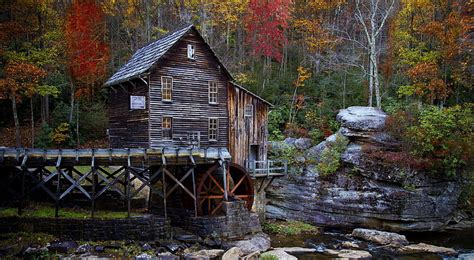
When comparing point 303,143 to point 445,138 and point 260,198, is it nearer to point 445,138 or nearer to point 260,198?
point 260,198

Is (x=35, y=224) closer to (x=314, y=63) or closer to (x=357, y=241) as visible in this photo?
(x=357, y=241)

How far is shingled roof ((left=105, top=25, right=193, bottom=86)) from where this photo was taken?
1997 centimetres

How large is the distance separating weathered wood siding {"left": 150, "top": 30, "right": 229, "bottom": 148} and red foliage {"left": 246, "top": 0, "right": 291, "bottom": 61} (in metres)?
10.9

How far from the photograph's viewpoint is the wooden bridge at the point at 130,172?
15453 mm

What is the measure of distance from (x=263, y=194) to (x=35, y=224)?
1233 cm

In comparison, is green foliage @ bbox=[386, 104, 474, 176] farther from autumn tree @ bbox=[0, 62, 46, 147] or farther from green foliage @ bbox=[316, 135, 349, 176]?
autumn tree @ bbox=[0, 62, 46, 147]

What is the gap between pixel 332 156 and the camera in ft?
75.2

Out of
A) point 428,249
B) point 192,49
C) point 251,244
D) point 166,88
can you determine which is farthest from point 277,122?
point 428,249

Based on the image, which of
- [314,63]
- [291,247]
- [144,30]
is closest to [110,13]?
[144,30]

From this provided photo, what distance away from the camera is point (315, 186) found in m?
22.7

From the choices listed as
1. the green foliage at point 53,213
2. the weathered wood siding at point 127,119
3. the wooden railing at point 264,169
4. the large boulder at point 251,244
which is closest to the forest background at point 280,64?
the weathered wood siding at point 127,119

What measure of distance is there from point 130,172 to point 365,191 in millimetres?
13129

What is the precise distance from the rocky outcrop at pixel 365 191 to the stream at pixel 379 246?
2.64 feet

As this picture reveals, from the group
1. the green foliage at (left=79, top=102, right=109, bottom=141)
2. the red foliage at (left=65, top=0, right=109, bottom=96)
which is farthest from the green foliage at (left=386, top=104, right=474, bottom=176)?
the red foliage at (left=65, top=0, right=109, bottom=96)
